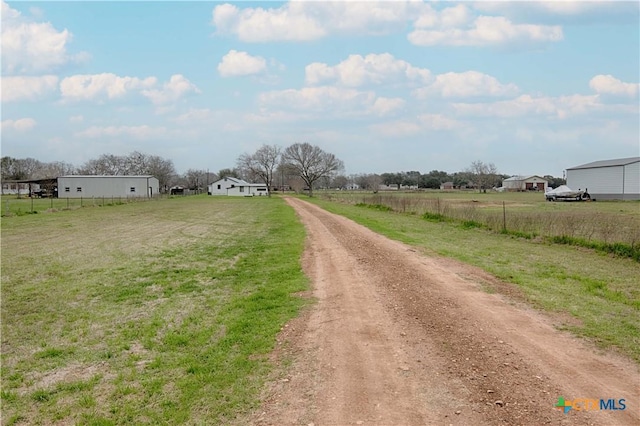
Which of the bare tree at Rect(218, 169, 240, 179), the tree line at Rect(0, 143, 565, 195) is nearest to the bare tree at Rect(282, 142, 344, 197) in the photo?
the tree line at Rect(0, 143, 565, 195)

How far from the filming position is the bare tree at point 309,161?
8731cm

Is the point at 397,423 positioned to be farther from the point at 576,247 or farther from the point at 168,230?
the point at 168,230

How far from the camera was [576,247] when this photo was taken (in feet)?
46.8

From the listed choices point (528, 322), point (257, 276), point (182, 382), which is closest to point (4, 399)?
point (182, 382)

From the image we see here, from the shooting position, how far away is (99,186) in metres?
71.9

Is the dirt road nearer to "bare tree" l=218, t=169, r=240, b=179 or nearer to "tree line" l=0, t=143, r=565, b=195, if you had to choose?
"tree line" l=0, t=143, r=565, b=195

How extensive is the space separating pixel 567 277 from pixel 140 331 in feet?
28.6

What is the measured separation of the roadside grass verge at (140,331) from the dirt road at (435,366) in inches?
20.4

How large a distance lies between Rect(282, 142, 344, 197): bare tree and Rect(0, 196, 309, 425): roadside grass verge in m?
73.5

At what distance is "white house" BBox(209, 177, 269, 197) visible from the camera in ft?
331

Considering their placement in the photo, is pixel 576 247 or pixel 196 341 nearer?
pixel 196 341

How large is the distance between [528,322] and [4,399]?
262 inches
